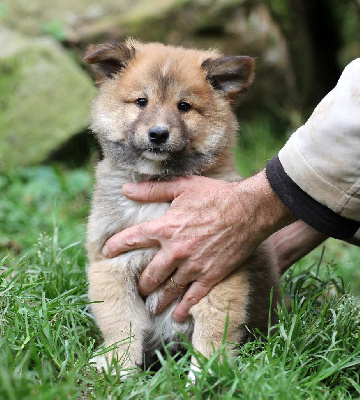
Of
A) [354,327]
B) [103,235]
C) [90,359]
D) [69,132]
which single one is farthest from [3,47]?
[354,327]

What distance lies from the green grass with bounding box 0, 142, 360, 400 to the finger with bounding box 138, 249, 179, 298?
40 cm

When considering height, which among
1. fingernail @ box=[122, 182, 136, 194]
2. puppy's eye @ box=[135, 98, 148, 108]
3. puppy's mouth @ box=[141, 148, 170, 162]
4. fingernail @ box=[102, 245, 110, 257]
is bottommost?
fingernail @ box=[102, 245, 110, 257]

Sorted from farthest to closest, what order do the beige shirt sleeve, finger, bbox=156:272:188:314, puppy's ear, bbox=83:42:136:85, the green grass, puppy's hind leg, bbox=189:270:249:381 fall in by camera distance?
puppy's ear, bbox=83:42:136:85
finger, bbox=156:272:188:314
puppy's hind leg, bbox=189:270:249:381
the beige shirt sleeve
the green grass

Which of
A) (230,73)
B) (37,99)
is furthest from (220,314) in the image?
(37,99)

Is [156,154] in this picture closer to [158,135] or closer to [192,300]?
[158,135]

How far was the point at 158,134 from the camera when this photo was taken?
297cm

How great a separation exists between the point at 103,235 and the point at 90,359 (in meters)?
0.65

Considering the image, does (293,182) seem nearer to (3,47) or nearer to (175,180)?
(175,180)

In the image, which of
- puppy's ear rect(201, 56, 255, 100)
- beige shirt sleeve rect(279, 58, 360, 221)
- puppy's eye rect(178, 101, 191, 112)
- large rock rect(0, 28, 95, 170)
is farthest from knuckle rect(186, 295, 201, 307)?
large rock rect(0, 28, 95, 170)

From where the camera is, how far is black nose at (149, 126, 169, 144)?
2963mm

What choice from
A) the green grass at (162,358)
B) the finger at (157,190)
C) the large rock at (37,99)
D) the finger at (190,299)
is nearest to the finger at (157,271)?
the finger at (190,299)

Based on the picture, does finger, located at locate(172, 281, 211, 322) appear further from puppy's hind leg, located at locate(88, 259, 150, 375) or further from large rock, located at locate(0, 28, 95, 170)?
large rock, located at locate(0, 28, 95, 170)

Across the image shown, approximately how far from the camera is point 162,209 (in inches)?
125

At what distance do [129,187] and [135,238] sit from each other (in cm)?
29
